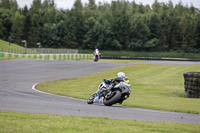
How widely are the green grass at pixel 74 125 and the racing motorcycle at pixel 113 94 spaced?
140 inches

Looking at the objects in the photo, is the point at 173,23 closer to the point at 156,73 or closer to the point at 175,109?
the point at 156,73

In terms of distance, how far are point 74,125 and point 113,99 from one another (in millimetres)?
5115

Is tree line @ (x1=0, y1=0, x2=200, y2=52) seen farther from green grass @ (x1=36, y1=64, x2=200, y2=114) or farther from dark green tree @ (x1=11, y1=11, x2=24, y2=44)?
green grass @ (x1=36, y1=64, x2=200, y2=114)

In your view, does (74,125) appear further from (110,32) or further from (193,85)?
(110,32)

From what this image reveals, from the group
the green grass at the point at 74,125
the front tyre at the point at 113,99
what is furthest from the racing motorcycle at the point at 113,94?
the green grass at the point at 74,125

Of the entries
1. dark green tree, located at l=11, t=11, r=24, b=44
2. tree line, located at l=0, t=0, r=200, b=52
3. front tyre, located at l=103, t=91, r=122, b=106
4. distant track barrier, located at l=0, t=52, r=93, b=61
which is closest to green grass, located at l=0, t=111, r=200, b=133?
front tyre, located at l=103, t=91, r=122, b=106

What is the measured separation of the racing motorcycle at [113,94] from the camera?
14023 millimetres

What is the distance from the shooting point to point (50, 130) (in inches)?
328

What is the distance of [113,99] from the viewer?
14188 millimetres

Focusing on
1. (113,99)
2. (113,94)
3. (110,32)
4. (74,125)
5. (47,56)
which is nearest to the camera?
(74,125)

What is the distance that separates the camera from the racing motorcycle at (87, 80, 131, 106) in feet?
46.0

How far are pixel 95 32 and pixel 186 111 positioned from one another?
108498 mm

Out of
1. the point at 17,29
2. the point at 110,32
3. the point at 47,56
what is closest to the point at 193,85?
the point at 47,56

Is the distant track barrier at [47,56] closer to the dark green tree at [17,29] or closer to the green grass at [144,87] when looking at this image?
the green grass at [144,87]
